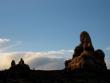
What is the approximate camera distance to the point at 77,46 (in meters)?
45.9

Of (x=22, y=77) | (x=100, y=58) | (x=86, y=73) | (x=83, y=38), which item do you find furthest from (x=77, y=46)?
(x=22, y=77)

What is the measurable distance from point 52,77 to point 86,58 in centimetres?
894

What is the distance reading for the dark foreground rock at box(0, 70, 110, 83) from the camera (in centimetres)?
3028

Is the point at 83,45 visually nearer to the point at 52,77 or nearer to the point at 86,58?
the point at 86,58

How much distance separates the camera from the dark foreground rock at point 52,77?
30.3 meters

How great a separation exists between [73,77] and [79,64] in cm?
752

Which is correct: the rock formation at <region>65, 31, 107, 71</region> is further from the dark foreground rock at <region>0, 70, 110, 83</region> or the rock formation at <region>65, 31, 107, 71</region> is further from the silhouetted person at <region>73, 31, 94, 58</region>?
the dark foreground rock at <region>0, 70, 110, 83</region>

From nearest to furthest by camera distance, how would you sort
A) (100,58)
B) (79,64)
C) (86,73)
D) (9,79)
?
(9,79), (86,73), (79,64), (100,58)

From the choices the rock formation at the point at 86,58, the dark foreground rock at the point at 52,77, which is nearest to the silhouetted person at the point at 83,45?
the rock formation at the point at 86,58

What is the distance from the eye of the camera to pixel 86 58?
39156 millimetres

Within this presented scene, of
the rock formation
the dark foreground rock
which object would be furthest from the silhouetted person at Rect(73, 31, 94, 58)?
the dark foreground rock

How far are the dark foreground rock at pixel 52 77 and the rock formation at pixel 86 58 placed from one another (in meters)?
2.43

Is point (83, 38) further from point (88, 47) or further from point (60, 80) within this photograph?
point (60, 80)

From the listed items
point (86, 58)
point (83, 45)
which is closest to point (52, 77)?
point (86, 58)
